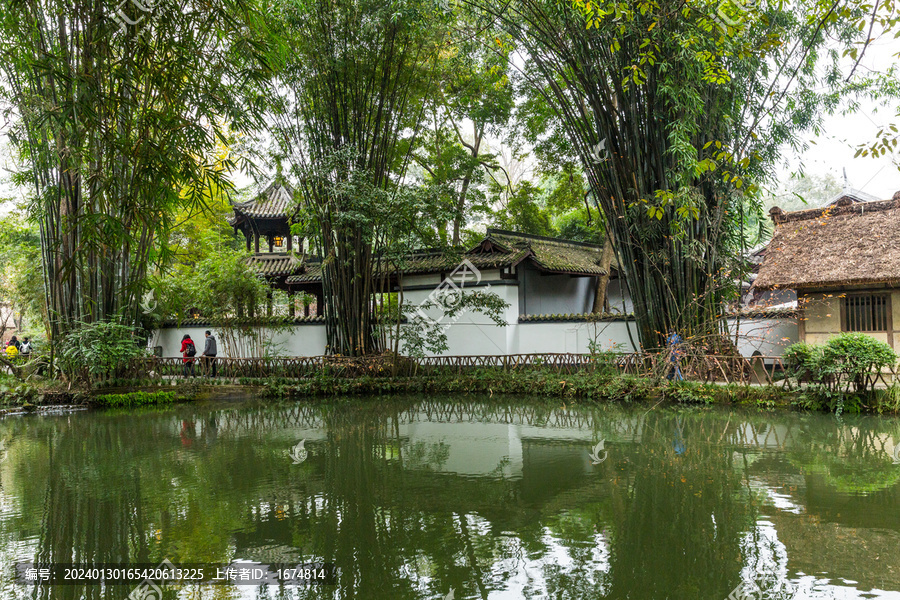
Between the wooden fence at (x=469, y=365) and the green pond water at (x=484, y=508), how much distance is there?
6.41 feet

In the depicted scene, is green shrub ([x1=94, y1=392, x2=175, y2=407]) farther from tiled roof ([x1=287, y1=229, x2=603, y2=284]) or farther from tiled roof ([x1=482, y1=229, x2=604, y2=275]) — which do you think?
tiled roof ([x1=482, y1=229, x2=604, y2=275])

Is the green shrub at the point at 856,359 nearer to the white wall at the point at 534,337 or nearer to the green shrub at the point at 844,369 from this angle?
the green shrub at the point at 844,369

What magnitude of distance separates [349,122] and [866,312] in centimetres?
1032

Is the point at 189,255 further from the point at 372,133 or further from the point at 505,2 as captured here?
the point at 505,2

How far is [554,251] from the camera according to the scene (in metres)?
15.1

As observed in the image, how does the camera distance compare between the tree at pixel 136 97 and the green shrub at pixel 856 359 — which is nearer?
the tree at pixel 136 97

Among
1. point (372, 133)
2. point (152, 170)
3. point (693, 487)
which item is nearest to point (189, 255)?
point (372, 133)

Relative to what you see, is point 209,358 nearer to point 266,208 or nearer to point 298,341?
point 298,341

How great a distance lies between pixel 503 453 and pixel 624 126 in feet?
→ 19.8

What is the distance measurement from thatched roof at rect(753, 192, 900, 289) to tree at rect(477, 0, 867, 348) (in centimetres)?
216

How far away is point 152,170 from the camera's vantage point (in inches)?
192

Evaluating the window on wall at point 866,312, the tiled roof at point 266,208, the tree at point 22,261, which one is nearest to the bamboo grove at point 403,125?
the window on wall at point 866,312

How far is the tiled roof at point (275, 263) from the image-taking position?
16.3 meters

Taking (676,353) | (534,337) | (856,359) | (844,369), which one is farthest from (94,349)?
(856,359)
